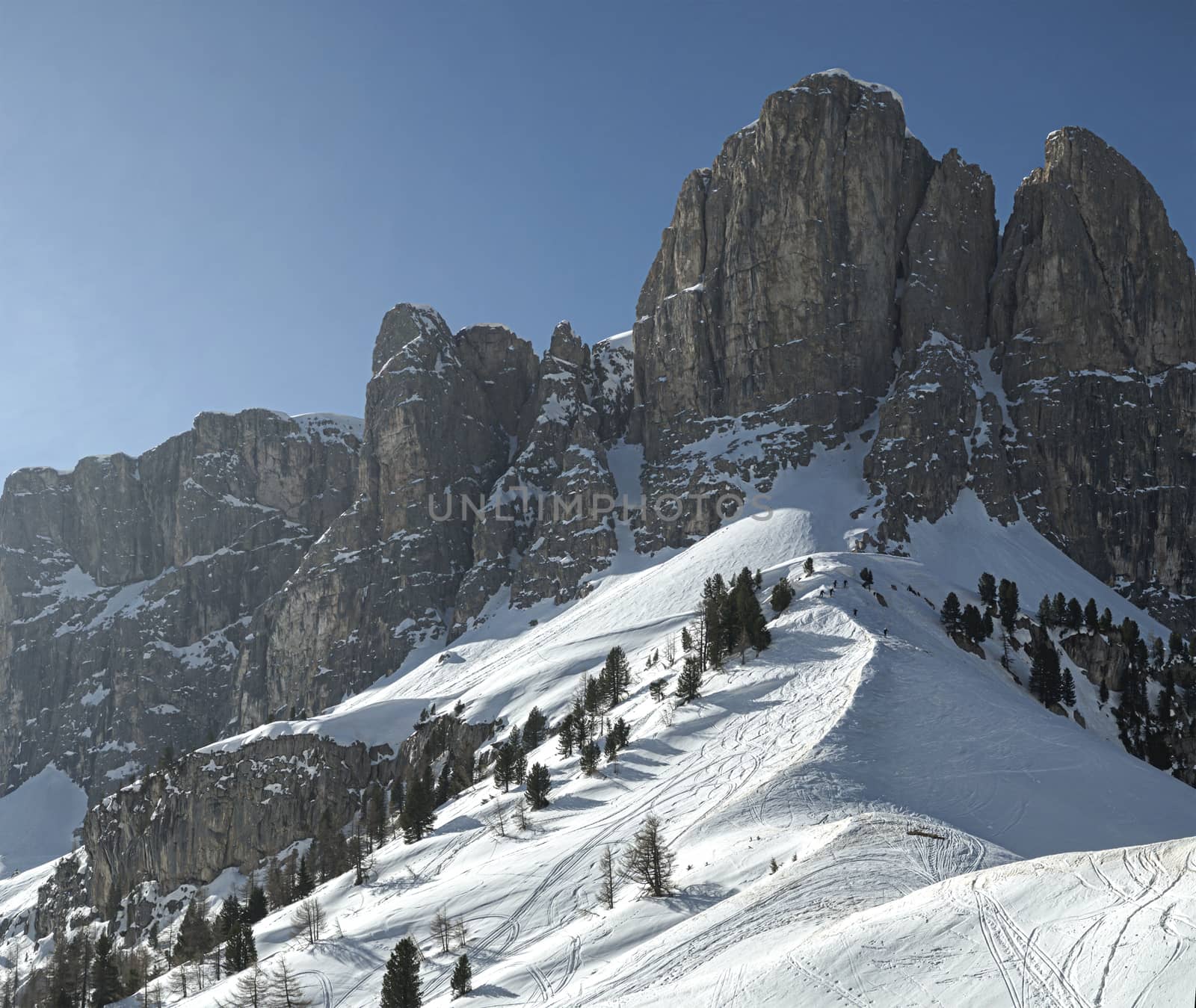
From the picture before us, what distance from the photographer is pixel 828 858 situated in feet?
139

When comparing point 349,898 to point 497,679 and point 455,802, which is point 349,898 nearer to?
point 455,802

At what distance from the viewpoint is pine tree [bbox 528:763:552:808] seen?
68.7m

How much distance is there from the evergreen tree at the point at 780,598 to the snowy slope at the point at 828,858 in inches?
58.6

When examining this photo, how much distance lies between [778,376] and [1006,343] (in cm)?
4258

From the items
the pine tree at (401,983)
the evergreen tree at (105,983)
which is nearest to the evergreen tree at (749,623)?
the pine tree at (401,983)

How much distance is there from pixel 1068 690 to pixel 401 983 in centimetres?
7434

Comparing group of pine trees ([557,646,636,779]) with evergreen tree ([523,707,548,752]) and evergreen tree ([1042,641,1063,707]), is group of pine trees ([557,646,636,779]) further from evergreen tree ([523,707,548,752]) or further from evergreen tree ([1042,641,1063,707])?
evergreen tree ([1042,641,1063,707])

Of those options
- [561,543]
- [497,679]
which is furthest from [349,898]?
[561,543]

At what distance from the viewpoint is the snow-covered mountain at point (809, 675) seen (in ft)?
125

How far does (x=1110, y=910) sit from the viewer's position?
29000 mm

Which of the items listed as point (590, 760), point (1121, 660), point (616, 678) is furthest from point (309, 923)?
point (1121, 660)

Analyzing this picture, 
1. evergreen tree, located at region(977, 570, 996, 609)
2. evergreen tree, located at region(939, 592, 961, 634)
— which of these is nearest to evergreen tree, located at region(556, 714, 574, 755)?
evergreen tree, located at region(939, 592, 961, 634)

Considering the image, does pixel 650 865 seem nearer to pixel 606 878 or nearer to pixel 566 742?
pixel 606 878

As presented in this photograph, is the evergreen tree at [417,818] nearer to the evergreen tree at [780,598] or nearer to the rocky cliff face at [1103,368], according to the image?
the evergreen tree at [780,598]
